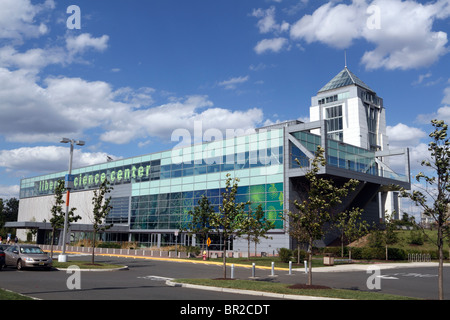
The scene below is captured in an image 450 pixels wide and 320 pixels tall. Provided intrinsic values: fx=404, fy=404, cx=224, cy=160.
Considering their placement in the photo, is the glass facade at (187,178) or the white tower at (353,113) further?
the white tower at (353,113)

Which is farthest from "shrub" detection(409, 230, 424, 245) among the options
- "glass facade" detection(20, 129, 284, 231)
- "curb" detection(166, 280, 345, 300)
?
"curb" detection(166, 280, 345, 300)

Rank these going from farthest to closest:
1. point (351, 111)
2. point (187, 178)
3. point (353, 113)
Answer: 1. point (351, 111)
2. point (353, 113)
3. point (187, 178)

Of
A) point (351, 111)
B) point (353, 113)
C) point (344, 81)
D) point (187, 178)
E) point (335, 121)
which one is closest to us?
point (187, 178)

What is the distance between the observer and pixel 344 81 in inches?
3447

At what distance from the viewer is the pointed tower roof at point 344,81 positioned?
86750 mm

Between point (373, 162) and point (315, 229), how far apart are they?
138 feet

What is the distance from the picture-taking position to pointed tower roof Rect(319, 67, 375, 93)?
8675 centimetres

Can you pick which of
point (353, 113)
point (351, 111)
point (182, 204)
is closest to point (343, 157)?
point (182, 204)

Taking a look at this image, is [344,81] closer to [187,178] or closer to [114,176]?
[187,178]

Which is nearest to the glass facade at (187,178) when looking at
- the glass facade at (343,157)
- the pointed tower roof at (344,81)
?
the glass facade at (343,157)

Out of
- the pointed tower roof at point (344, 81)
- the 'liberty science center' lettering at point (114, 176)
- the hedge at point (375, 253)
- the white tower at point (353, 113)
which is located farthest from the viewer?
the pointed tower roof at point (344, 81)

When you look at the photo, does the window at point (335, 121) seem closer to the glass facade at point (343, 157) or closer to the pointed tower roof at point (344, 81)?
the pointed tower roof at point (344, 81)
